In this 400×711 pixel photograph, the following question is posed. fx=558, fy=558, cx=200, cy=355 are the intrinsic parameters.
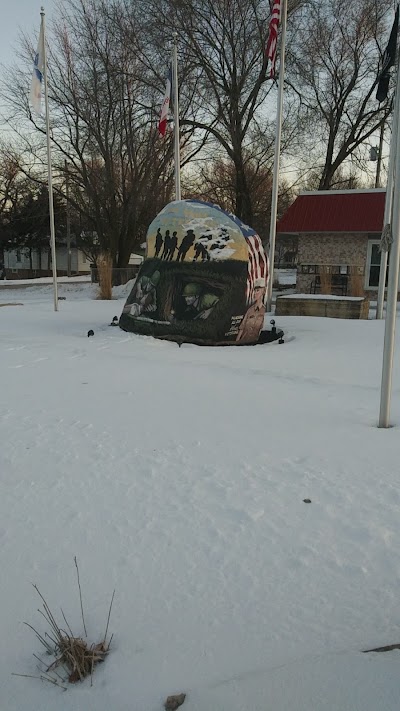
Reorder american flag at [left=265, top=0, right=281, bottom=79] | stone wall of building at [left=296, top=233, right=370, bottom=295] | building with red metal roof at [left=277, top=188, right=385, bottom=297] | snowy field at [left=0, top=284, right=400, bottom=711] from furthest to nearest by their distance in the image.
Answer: stone wall of building at [left=296, top=233, right=370, bottom=295]
building with red metal roof at [left=277, top=188, right=385, bottom=297]
american flag at [left=265, top=0, right=281, bottom=79]
snowy field at [left=0, top=284, right=400, bottom=711]

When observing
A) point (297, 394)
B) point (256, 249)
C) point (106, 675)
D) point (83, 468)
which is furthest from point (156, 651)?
point (256, 249)

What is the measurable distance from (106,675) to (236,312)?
833cm

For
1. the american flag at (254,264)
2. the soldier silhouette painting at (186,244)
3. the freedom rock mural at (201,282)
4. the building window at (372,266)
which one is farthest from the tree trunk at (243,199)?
the soldier silhouette painting at (186,244)

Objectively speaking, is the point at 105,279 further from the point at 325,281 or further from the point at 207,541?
the point at 207,541

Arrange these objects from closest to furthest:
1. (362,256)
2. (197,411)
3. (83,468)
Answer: (83,468), (197,411), (362,256)

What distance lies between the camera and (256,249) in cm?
1065

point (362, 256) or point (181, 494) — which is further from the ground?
point (362, 256)

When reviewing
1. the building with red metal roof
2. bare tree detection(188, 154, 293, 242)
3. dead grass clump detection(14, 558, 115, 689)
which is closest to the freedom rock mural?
dead grass clump detection(14, 558, 115, 689)

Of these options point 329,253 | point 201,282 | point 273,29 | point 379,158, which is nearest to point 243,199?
point 329,253

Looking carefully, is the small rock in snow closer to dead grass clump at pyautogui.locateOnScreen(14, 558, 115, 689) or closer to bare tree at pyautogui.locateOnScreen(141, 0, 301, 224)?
dead grass clump at pyautogui.locateOnScreen(14, 558, 115, 689)

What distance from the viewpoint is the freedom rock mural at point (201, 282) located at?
32.9 ft

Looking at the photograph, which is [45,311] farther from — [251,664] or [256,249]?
[251,664]

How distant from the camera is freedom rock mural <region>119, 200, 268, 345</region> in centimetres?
1002

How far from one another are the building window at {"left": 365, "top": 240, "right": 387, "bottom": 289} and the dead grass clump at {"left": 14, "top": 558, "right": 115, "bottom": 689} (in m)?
20.2
